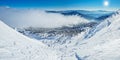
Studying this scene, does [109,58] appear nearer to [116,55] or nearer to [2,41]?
[116,55]

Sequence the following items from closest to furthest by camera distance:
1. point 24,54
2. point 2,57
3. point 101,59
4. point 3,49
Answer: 1. point 2,57
2. point 3,49
3. point 24,54
4. point 101,59

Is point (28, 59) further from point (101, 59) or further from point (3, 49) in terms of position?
point (101, 59)

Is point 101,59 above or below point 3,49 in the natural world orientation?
below

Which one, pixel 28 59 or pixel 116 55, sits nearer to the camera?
pixel 28 59

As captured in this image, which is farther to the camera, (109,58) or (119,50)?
(119,50)

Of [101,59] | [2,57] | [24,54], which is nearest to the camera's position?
[2,57]

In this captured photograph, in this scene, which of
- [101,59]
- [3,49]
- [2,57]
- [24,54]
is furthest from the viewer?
[101,59]

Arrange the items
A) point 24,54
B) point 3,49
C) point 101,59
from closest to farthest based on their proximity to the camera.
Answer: point 3,49 → point 24,54 → point 101,59

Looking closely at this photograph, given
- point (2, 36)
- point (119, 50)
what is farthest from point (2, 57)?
point (119, 50)

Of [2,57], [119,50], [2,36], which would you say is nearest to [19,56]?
[2,57]
